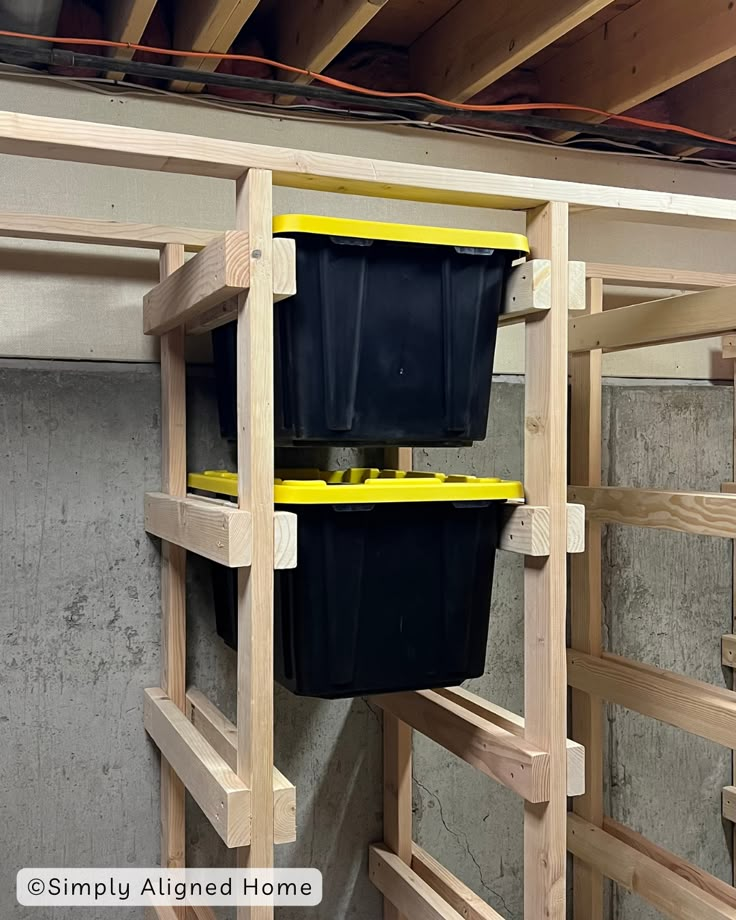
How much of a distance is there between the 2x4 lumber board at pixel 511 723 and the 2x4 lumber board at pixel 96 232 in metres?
1.05

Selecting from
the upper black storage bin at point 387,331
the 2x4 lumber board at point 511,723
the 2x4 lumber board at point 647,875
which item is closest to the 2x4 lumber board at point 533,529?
the upper black storage bin at point 387,331

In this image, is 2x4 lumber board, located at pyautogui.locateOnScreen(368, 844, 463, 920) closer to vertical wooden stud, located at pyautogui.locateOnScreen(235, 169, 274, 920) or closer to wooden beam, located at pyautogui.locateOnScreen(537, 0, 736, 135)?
vertical wooden stud, located at pyautogui.locateOnScreen(235, 169, 274, 920)

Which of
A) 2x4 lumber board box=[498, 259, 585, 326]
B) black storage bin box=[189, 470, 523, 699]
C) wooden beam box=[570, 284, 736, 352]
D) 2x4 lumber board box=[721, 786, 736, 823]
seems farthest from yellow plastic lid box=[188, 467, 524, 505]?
2x4 lumber board box=[721, 786, 736, 823]

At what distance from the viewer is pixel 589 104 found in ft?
7.66

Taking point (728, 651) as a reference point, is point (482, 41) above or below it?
above

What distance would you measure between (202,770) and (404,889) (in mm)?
796

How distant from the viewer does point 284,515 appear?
1373mm

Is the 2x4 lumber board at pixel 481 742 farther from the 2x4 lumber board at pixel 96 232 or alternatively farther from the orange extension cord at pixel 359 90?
the orange extension cord at pixel 359 90

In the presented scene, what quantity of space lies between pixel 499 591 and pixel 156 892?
3.56ft

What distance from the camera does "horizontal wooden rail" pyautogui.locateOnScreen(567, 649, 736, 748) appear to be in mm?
1915

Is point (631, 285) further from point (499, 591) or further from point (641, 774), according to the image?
point (641, 774)

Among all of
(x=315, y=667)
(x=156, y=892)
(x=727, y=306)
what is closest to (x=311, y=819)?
(x=156, y=892)

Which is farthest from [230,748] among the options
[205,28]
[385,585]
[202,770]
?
[205,28]

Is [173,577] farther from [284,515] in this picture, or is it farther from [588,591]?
[588,591]
